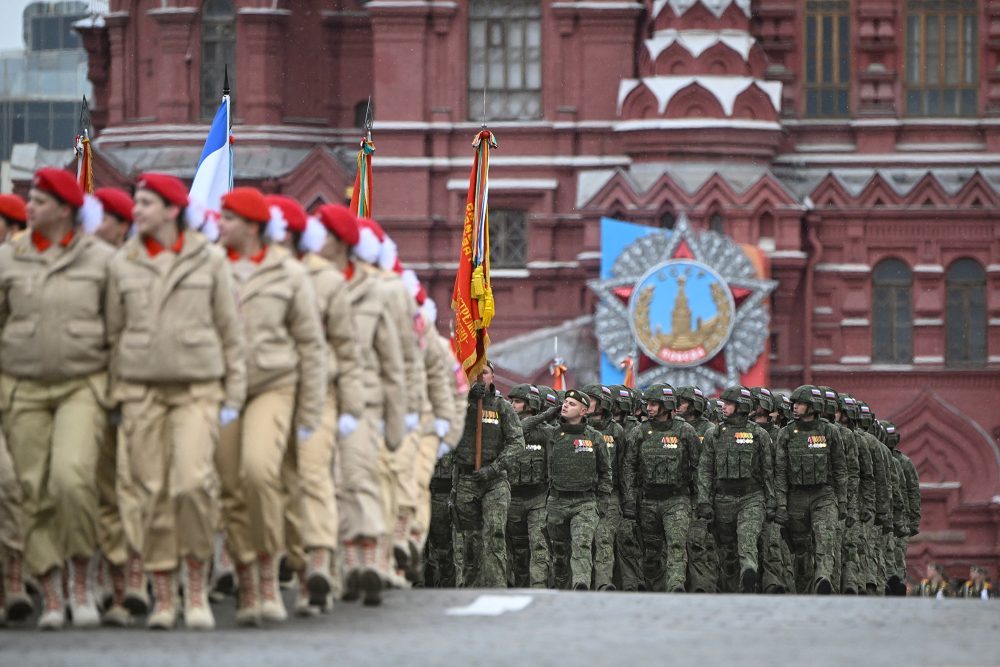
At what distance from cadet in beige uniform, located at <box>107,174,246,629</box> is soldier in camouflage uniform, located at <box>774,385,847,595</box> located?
36.2 ft

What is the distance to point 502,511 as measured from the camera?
22.1 meters

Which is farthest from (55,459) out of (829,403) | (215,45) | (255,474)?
(215,45)

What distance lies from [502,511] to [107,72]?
26.8 m

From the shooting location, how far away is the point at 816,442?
972 inches

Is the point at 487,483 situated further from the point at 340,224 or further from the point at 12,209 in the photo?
the point at 12,209

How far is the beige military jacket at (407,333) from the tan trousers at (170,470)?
2.29 metres

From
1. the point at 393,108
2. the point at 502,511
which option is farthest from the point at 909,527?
the point at 393,108

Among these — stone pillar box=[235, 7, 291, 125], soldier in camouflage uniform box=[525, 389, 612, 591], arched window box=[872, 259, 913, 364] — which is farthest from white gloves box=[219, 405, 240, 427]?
stone pillar box=[235, 7, 291, 125]

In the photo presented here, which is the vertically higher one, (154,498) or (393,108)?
(393,108)

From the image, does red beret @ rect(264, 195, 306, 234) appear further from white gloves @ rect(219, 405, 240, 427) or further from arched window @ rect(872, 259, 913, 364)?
arched window @ rect(872, 259, 913, 364)

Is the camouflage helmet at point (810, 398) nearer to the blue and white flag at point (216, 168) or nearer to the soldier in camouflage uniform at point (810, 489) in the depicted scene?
the soldier in camouflage uniform at point (810, 489)

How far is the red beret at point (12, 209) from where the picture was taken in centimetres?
1598

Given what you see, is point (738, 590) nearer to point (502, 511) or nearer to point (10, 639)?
point (502, 511)

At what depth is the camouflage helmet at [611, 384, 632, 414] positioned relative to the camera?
2512cm
